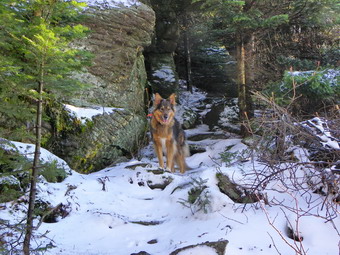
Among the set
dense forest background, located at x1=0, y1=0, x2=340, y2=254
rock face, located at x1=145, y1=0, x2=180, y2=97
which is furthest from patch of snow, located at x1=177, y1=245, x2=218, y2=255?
rock face, located at x1=145, y1=0, x2=180, y2=97

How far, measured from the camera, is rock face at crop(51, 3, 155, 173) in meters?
8.11

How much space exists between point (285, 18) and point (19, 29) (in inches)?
313

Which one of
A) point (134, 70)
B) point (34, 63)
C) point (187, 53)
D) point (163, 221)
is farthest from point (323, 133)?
point (187, 53)

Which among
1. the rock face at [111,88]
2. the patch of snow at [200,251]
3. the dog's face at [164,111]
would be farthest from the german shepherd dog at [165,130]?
the patch of snow at [200,251]

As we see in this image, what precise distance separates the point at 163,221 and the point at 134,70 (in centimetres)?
757

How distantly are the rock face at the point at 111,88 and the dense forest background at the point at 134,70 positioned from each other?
0.04 meters

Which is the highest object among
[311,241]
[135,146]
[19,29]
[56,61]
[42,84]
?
[19,29]

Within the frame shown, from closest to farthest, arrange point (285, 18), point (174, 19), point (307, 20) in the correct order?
point (285, 18)
point (307, 20)
point (174, 19)

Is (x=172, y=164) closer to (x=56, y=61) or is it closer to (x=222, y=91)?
(x=56, y=61)

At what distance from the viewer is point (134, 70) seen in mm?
11492

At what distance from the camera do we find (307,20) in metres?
11.0

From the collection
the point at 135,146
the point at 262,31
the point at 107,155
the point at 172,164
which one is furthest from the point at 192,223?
the point at 262,31

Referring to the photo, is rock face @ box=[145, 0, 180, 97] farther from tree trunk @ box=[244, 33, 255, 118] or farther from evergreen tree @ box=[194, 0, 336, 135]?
tree trunk @ box=[244, 33, 255, 118]

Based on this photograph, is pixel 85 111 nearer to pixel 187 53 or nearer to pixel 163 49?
pixel 163 49
